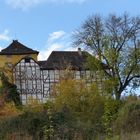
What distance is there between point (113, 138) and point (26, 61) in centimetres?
6391

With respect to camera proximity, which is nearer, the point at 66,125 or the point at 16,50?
the point at 66,125

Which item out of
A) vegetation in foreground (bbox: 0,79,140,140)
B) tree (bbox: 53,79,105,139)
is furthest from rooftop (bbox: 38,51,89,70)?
vegetation in foreground (bbox: 0,79,140,140)

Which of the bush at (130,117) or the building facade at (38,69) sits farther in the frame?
the building facade at (38,69)

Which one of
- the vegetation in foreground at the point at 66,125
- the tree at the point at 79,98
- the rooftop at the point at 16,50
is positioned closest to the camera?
the vegetation in foreground at the point at 66,125

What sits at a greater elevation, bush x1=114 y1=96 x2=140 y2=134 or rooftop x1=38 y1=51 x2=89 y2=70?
rooftop x1=38 y1=51 x2=89 y2=70

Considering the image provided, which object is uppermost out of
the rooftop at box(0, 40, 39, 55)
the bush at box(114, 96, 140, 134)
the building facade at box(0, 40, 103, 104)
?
the rooftop at box(0, 40, 39, 55)

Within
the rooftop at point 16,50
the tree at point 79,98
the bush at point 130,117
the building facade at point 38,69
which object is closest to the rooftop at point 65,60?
the building facade at point 38,69

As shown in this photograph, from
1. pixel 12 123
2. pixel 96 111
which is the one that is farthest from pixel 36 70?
pixel 12 123

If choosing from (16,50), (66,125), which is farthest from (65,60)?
(66,125)

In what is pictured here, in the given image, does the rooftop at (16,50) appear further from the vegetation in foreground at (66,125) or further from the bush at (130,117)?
the vegetation in foreground at (66,125)

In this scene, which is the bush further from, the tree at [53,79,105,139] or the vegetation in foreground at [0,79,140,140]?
the tree at [53,79,105,139]

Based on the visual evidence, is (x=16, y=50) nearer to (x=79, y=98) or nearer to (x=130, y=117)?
(x=79, y=98)

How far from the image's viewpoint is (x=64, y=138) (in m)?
15.5

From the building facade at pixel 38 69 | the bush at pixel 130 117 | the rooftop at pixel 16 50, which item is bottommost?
the bush at pixel 130 117
